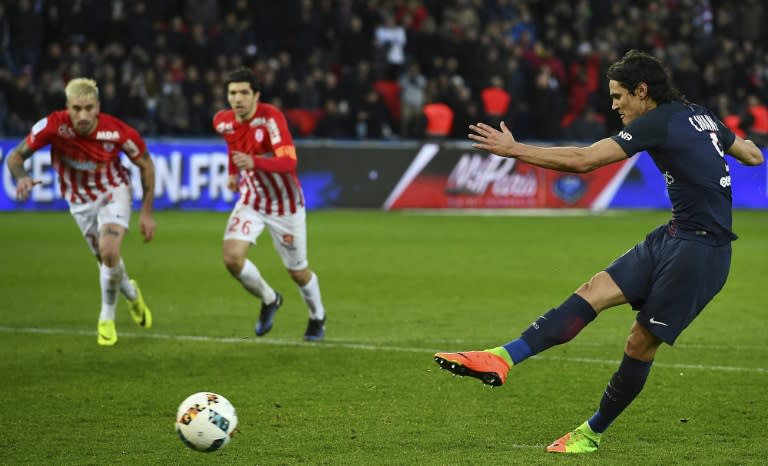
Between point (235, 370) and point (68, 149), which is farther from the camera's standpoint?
point (68, 149)

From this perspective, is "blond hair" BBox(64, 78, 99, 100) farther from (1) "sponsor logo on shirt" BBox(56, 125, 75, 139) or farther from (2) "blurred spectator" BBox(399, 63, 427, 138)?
(2) "blurred spectator" BBox(399, 63, 427, 138)

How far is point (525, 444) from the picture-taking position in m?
6.24

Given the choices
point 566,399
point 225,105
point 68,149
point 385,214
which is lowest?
point 385,214

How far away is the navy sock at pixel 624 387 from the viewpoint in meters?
6.03

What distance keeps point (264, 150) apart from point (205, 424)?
4155 mm

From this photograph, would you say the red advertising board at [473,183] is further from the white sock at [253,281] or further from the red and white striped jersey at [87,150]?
the red and white striped jersey at [87,150]

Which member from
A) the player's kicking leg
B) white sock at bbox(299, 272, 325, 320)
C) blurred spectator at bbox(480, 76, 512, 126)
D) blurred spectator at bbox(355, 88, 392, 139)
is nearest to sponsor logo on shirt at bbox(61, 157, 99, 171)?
white sock at bbox(299, 272, 325, 320)

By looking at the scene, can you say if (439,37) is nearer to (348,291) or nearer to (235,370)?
(348,291)

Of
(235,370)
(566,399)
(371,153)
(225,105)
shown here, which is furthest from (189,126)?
(566,399)

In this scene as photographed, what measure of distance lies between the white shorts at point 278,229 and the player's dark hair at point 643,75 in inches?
168

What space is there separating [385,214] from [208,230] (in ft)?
15.3

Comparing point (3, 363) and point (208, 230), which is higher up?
point (3, 363)

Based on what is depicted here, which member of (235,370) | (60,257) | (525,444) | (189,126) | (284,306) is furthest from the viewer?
(189,126)

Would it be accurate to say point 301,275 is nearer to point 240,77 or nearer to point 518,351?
point 240,77
